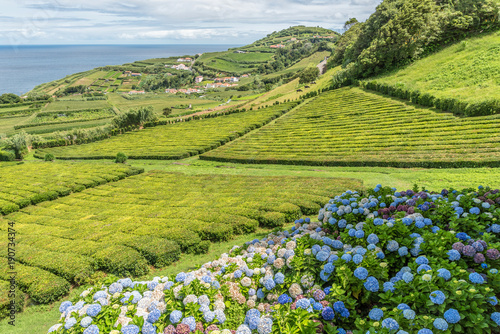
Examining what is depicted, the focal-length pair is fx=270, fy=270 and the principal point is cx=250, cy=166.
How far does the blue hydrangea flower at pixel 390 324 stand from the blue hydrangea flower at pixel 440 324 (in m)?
0.56

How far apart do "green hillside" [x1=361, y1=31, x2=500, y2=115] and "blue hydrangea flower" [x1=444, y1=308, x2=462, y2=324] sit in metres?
31.4

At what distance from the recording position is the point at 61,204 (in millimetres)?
24375

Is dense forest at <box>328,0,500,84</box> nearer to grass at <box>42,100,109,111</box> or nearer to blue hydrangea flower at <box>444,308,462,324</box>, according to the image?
blue hydrangea flower at <box>444,308,462,324</box>

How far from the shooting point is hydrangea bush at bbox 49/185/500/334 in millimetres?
4699

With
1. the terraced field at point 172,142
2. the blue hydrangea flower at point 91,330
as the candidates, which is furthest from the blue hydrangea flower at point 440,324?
the terraced field at point 172,142

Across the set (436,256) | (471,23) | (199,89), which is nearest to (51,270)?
(436,256)

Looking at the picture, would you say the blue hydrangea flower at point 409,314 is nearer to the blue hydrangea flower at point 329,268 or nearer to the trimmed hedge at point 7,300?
the blue hydrangea flower at point 329,268

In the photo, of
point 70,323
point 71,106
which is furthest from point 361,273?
point 71,106

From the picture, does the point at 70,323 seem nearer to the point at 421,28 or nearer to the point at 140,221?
the point at 140,221

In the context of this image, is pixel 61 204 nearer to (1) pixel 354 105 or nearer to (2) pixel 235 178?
(2) pixel 235 178

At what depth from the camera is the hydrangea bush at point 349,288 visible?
470cm

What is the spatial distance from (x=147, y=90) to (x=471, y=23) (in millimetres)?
178319

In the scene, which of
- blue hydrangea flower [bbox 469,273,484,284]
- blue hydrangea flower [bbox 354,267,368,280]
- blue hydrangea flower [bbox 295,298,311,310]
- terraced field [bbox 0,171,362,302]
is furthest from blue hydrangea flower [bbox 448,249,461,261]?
terraced field [bbox 0,171,362,302]

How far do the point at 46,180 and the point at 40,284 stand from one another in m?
24.2
